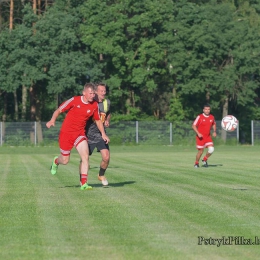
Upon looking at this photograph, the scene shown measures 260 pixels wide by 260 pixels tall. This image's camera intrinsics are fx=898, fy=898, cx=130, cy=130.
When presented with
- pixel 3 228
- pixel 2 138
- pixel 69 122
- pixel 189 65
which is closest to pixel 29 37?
pixel 2 138

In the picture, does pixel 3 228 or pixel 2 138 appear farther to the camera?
pixel 2 138

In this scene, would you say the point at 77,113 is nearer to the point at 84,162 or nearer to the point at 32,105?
the point at 84,162

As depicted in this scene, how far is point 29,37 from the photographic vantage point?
63094 millimetres

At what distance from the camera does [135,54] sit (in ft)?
213

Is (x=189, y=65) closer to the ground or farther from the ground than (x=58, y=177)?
farther from the ground

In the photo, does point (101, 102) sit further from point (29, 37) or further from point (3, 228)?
point (29, 37)

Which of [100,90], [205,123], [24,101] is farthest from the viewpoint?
[24,101]

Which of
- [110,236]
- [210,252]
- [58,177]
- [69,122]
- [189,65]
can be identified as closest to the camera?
[210,252]

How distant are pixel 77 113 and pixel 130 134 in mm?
45749

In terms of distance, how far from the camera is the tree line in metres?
63.1

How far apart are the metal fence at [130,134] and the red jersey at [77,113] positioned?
44059 mm

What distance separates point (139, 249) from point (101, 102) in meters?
9.75

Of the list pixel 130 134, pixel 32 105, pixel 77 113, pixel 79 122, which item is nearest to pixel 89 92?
pixel 77 113

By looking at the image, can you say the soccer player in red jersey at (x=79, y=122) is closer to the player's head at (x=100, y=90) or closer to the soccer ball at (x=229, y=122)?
the player's head at (x=100, y=90)
